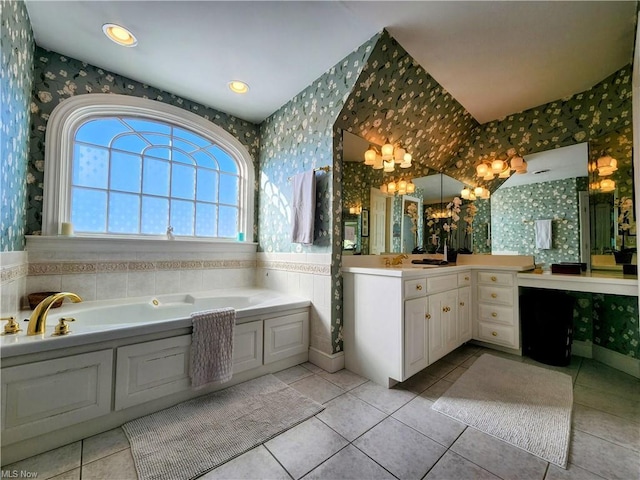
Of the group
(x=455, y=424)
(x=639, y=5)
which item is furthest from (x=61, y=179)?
(x=639, y=5)

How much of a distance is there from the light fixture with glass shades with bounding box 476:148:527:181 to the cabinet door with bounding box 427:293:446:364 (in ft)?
5.74

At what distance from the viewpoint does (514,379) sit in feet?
6.72

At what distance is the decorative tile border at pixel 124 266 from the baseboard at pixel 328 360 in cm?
134

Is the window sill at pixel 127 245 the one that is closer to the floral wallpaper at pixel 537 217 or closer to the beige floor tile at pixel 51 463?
the beige floor tile at pixel 51 463

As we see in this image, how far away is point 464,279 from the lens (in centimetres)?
258

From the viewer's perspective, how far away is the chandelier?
247cm

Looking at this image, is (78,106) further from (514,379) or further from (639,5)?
(514,379)

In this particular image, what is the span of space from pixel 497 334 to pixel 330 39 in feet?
9.95

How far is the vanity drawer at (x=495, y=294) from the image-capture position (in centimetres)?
251

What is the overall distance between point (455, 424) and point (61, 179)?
3.34 m

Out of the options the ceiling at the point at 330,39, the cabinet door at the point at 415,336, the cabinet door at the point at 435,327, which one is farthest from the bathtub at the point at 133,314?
the ceiling at the point at 330,39

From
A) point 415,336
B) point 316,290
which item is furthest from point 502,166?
point 316,290

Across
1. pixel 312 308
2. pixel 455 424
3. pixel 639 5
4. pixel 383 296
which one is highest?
pixel 639 5

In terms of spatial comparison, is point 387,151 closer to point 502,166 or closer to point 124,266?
point 502,166
